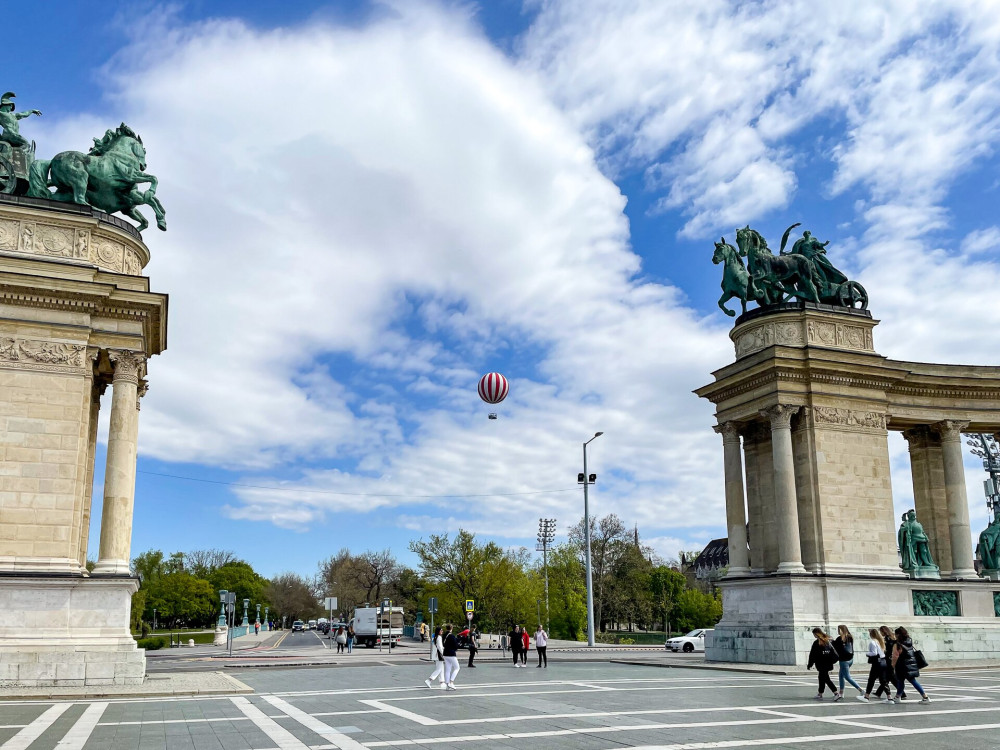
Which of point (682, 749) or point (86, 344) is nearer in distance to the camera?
point (682, 749)

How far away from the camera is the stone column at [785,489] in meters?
31.3

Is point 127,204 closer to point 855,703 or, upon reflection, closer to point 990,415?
point 855,703

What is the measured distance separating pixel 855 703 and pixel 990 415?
22.6 meters

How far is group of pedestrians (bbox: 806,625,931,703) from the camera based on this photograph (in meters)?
19.0

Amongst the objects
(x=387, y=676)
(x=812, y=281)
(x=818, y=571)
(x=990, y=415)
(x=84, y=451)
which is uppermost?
(x=812, y=281)

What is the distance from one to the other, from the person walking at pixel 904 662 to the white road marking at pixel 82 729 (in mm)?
16551

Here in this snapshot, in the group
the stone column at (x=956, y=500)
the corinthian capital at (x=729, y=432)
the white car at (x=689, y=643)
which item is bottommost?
the white car at (x=689, y=643)

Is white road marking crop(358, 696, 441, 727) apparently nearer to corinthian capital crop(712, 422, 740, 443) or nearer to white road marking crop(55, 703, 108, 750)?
white road marking crop(55, 703, 108, 750)

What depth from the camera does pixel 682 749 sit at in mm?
12125

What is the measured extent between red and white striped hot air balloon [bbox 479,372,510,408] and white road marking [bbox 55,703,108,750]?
26.7 m

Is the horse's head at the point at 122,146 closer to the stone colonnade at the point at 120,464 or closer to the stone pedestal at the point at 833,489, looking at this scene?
the stone colonnade at the point at 120,464

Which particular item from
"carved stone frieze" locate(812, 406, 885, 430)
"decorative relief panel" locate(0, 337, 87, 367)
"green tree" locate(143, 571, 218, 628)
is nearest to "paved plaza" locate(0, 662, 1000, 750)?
"decorative relief panel" locate(0, 337, 87, 367)

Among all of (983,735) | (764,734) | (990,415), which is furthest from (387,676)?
(990,415)

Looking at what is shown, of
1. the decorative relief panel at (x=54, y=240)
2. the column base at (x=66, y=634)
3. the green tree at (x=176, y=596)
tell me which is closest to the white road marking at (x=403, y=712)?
the column base at (x=66, y=634)
